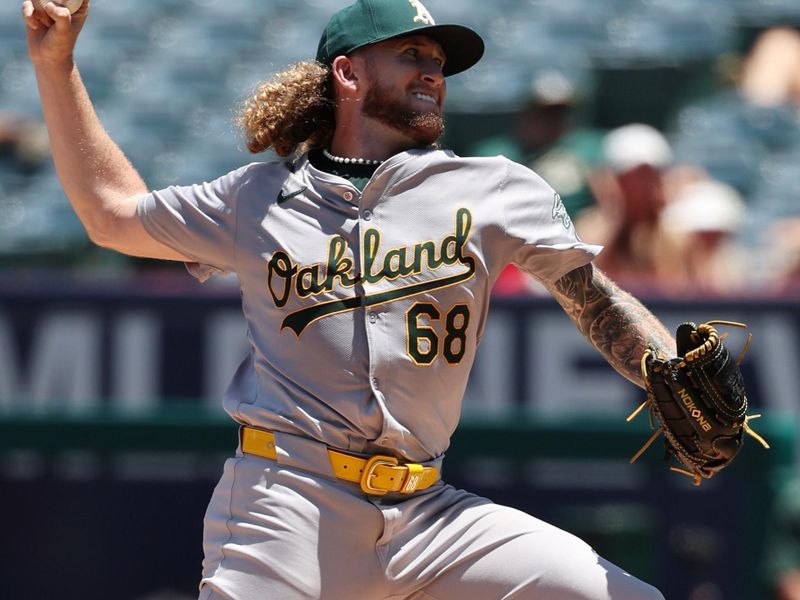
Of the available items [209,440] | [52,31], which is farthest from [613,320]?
[209,440]

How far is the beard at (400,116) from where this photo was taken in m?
3.07

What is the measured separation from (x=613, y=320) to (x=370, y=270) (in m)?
0.57

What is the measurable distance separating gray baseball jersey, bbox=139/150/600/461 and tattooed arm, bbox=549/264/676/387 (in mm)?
83

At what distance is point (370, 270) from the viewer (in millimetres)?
2930

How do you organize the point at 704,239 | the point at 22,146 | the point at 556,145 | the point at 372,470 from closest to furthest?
the point at 372,470, the point at 704,239, the point at 556,145, the point at 22,146

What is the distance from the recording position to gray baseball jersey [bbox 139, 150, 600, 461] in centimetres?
291

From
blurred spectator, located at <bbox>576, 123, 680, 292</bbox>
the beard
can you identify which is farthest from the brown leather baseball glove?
blurred spectator, located at <bbox>576, 123, 680, 292</bbox>

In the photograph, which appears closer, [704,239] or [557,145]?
[704,239]

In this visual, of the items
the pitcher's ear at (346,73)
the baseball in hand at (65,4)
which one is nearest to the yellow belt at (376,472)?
the pitcher's ear at (346,73)

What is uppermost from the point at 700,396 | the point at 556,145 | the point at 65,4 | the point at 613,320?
the point at 65,4

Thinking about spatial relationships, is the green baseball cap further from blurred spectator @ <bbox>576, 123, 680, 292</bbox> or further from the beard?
blurred spectator @ <bbox>576, 123, 680, 292</bbox>

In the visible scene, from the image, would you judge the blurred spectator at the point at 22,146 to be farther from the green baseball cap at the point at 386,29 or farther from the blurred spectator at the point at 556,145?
the green baseball cap at the point at 386,29

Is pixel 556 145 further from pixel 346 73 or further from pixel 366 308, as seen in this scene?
pixel 366 308

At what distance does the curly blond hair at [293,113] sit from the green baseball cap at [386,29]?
0.20 feet
